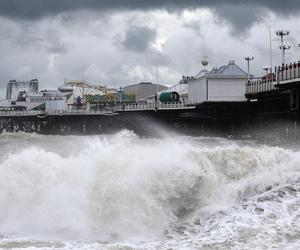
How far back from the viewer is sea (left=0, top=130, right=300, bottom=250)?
11719mm

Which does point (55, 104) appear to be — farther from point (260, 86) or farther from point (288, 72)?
point (288, 72)

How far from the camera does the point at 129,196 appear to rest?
522 inches

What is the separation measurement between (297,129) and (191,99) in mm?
Result: 33840

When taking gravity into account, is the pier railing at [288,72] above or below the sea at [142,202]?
above

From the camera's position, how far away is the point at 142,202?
1323 cm

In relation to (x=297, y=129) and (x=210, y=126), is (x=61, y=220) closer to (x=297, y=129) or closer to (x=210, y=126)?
(x=297, y=129)

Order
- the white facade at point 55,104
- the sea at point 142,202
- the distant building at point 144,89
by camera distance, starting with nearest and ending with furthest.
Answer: the sea at point 142,202, the white facade at point 55,104, the distant building at point 144,89

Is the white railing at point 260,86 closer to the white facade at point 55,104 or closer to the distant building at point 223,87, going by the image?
the distant building at point 223,87

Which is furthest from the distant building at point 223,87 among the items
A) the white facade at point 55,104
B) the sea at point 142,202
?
the white facade at point 55,104

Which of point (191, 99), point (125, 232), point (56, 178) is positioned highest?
point (191, 99)

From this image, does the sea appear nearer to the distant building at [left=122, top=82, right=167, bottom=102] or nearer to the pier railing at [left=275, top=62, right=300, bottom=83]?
the pier railing at [left=275, top=62, right=300, bottom=83]

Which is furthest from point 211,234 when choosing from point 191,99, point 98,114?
point 98,114

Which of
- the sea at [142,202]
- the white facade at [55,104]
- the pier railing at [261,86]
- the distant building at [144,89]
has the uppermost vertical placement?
the distant building at [144,89]

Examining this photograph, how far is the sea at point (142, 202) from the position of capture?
461 inches
